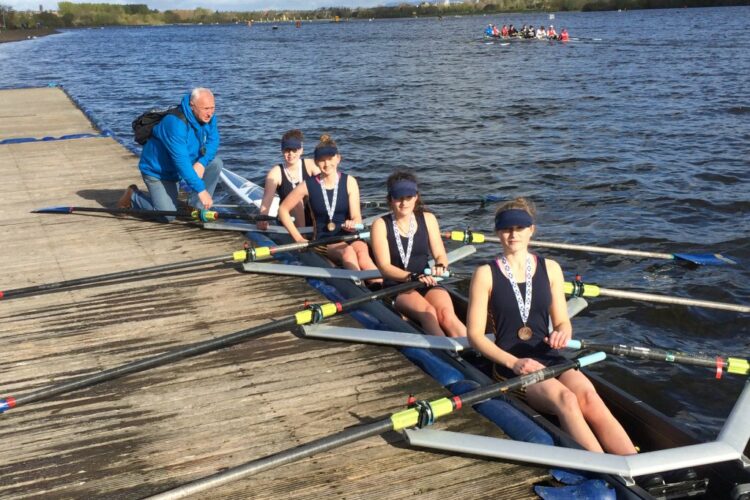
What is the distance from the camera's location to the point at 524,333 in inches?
231

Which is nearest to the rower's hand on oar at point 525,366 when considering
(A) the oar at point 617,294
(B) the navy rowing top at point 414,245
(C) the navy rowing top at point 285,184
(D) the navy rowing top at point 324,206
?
(A) the oar at point 617,294

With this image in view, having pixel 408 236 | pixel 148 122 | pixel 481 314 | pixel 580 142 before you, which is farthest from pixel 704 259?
pixel 580 142

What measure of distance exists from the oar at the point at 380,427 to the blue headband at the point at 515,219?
1.16 metres

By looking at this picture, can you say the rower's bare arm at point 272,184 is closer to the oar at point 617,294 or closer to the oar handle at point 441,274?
the oar handle at point 441,274

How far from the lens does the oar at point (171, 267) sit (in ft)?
26.4

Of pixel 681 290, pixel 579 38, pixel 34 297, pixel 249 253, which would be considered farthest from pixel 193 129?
pixel 579 38

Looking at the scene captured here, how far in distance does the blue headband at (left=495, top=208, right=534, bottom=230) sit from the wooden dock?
159 centimetres

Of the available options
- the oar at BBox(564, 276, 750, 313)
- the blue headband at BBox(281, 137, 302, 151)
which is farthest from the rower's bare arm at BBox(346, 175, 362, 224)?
the oar at BBox(564, 276, 750, 313)

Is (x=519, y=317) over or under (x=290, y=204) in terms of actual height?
under

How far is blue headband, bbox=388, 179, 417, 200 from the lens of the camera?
6.98 m

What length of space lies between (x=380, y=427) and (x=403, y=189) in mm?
2765

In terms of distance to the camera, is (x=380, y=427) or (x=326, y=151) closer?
(x=380, y=427)

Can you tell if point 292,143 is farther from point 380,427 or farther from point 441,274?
point 380,427

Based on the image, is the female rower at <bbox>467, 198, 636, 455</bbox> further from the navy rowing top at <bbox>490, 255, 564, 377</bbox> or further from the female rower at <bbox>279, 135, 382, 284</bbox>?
the female rower at <bbox>279, 135, 382, 284</bbox>
